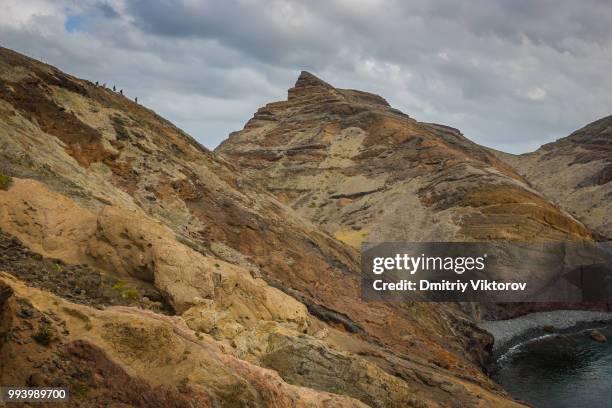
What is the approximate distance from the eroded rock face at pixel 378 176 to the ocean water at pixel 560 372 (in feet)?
40.4

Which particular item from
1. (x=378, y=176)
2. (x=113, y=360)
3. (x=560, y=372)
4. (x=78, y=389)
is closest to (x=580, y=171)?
(x=378, y=176)

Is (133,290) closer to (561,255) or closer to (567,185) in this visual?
(561,255)

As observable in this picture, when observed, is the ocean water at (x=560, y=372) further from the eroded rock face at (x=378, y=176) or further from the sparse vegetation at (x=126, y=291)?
the sparse vegetation at (x=126, y=291)

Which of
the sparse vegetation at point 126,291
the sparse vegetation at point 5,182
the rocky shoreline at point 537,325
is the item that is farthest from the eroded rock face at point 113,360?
the rocky shoreline at point 537,325

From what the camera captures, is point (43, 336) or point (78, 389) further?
point (43, 336)

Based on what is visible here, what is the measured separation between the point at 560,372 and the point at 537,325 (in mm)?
13518

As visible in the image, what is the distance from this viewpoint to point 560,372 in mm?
38562

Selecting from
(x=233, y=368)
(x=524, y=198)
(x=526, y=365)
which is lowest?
(x=526, y=365)

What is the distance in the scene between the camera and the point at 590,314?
56.4 m

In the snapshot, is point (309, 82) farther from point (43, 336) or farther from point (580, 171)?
point (43, 336)

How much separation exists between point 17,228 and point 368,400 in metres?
13.1

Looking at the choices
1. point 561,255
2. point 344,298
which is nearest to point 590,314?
point 561,255

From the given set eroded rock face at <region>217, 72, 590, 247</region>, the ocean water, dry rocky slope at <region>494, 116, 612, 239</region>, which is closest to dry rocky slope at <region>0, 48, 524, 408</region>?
the ocean water

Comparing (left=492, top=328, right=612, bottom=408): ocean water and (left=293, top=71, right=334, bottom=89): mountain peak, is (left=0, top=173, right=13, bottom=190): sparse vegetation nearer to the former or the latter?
(left=492, top=328, right=612, bottom=408): ocean water
